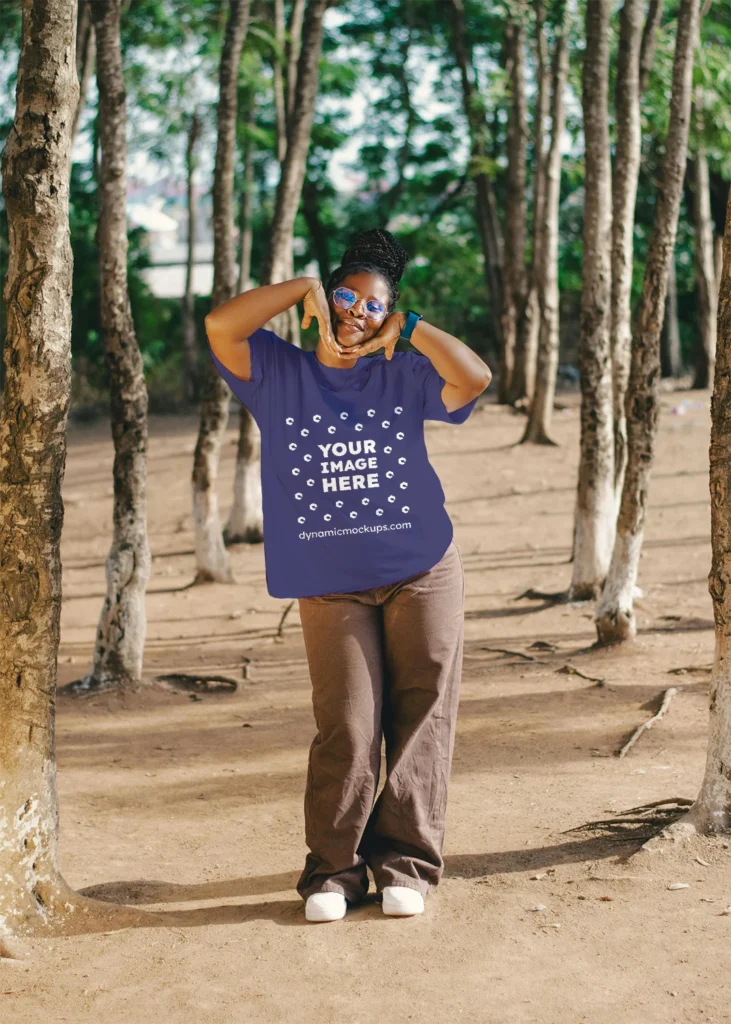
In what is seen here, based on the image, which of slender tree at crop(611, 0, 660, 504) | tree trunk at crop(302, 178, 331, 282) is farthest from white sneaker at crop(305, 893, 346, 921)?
tree trunk at crop(302, 178, 331, 282)

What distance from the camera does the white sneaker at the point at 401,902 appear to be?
3.58 m

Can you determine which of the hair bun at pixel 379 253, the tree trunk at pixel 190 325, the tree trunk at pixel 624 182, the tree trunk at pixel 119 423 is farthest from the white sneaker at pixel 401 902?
the tree trunk at pixel 190 325

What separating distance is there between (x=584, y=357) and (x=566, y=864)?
16.3ft

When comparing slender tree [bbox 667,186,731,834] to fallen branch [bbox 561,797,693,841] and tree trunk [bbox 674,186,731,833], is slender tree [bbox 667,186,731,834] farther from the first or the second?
fallen branch [bbox 561,797,693,841]

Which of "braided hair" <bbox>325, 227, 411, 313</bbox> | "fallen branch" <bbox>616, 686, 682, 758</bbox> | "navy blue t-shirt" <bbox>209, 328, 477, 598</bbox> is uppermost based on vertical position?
"braided hair" <bbox>325, 227, 411, 313</bbox>

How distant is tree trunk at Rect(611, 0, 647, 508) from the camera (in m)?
8.45

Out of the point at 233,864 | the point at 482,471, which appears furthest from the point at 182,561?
the point at 233,864

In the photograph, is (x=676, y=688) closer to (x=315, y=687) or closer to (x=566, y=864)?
(x=566, y=864)

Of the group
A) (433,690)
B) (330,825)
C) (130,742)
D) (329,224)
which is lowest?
(130,742)

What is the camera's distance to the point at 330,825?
11.9 ft

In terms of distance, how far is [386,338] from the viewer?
3.49m

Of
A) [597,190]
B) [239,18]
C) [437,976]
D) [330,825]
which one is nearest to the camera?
[437,976]

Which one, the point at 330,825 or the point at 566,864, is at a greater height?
the point at 330,825

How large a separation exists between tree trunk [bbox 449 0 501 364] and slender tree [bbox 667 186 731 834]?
1377 cm
